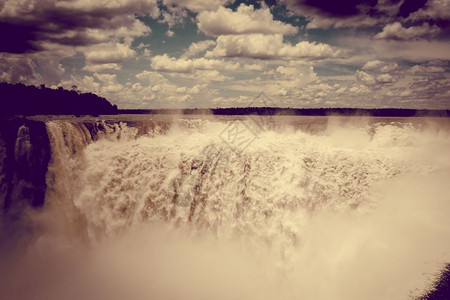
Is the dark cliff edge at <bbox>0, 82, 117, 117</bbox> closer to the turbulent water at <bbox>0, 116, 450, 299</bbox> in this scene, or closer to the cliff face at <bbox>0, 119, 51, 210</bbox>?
the cliff face at <bbox>0, 119, 51, 210</bbox>

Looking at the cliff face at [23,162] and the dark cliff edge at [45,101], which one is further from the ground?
the dark cliff edge at [45,101]

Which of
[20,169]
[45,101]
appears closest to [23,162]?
[20,169]

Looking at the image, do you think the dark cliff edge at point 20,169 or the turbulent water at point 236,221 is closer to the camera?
the turbulent water at point 236,221

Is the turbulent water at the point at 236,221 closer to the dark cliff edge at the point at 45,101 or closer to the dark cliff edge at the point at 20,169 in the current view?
the dark cliff edge at the point at 20,169

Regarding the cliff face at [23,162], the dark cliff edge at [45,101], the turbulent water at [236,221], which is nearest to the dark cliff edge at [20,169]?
the cliff face at [23,162]

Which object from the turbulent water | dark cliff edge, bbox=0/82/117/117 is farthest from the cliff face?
dark cliff edge, bbox=0/82/117/117

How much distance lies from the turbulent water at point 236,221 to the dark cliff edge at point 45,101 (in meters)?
34.7

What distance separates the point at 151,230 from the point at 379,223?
1010cm

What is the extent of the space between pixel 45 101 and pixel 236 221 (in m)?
52.3

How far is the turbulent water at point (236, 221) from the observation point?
9.51 meters

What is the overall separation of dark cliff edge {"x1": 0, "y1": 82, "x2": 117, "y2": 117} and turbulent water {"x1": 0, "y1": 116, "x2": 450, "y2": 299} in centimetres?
3471

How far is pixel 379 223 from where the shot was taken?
10070 mm

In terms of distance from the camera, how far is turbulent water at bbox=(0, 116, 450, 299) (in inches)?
374

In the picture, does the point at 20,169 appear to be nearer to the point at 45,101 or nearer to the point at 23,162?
the point at 23,162
